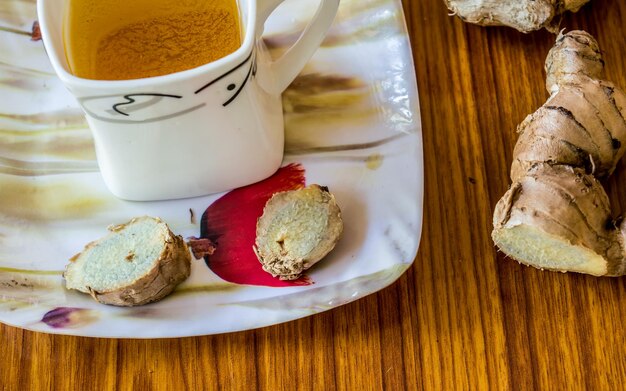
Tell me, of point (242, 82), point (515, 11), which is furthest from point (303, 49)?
point (515, 11)

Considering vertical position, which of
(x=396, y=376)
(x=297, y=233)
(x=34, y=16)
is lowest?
(x=396, y=376)

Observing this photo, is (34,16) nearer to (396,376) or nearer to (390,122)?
(390,122)

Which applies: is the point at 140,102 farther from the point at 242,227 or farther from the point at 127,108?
the point at 242,227

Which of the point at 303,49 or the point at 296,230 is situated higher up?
the point at 303,49

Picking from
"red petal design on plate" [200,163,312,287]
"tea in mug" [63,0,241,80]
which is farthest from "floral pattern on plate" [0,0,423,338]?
"tea in mug" [63,0,241,80]

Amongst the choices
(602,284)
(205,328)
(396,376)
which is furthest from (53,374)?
(602,284)

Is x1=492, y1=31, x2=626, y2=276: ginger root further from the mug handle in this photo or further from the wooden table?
the mug handle

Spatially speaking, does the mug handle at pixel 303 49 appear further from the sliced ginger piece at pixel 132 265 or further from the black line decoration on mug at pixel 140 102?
the sliced ginger piece at pixel 132 265

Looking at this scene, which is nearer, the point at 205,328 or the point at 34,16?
the point at 205,328
